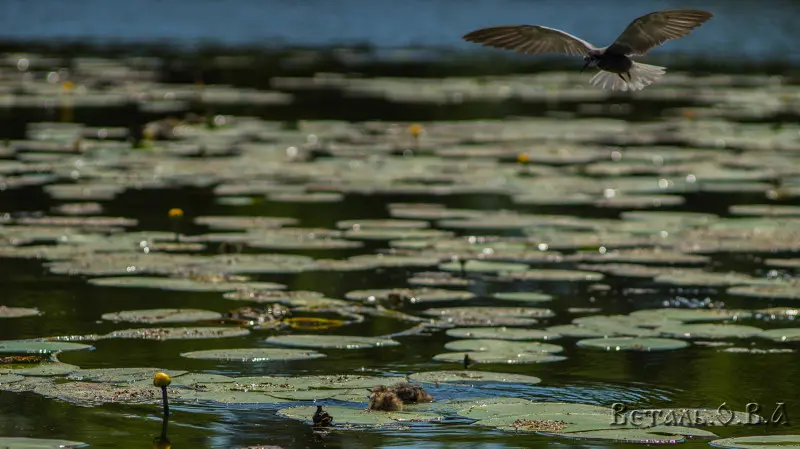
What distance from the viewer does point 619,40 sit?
6.76 meters

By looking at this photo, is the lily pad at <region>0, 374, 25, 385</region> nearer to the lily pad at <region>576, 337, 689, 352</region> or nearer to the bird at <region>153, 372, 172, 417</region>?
the bird at <region>153, 372, 172, 417</region>

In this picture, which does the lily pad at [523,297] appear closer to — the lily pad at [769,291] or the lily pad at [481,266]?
the lily pad at [481,266]

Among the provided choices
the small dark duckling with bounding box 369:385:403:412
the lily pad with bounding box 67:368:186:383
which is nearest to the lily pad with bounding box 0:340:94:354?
the lily pad with bounding box 67:368:186:383

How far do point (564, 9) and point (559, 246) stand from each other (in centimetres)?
2941

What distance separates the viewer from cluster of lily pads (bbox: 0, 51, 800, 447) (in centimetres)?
611

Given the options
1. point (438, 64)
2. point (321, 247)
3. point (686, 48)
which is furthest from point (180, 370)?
point (686, 48)

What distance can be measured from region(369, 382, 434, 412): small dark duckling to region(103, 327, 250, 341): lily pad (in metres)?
1.40

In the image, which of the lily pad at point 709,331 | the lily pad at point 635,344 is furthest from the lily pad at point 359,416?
the lily pad at point 709,331

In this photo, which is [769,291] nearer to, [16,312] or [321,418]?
[321,418]

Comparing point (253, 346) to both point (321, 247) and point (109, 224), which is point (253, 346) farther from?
point (109, 224)

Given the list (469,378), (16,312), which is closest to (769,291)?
(469,378)

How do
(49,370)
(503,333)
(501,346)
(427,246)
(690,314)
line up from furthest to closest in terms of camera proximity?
(427,246)
(690,314)
(503,333)
(501,346)
(49,370)

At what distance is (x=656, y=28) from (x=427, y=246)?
3.25m

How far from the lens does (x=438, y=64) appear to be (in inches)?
1033
